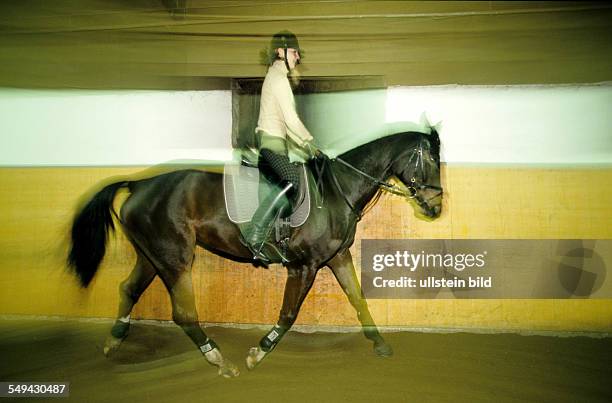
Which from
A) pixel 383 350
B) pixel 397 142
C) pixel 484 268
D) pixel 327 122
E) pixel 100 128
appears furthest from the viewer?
pixel 327 122

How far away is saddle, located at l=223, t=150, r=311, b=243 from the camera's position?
3.93 metres

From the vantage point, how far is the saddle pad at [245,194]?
393cm

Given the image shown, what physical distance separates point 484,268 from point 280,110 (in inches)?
136

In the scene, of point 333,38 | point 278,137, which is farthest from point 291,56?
point 333,38

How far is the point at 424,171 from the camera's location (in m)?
4.04

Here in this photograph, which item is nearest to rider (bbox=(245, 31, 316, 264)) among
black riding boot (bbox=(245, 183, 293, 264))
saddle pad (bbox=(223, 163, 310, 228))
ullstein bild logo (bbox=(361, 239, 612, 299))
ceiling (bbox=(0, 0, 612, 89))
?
black riding boot (bbox=(245, 183, 293, 264))

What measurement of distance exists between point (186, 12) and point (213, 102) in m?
1.27

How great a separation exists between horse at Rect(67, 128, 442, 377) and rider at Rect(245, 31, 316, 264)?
0.28 meters

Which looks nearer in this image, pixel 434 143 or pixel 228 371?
pixel 228 371

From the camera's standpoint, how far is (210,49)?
193 inches

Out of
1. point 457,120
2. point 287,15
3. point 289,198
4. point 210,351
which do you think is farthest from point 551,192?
point 210,351

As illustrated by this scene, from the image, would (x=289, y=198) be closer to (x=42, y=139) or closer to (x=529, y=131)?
(x=529, y=131)

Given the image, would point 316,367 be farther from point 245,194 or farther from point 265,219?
point 245,194

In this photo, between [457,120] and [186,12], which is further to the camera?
[457,120]
